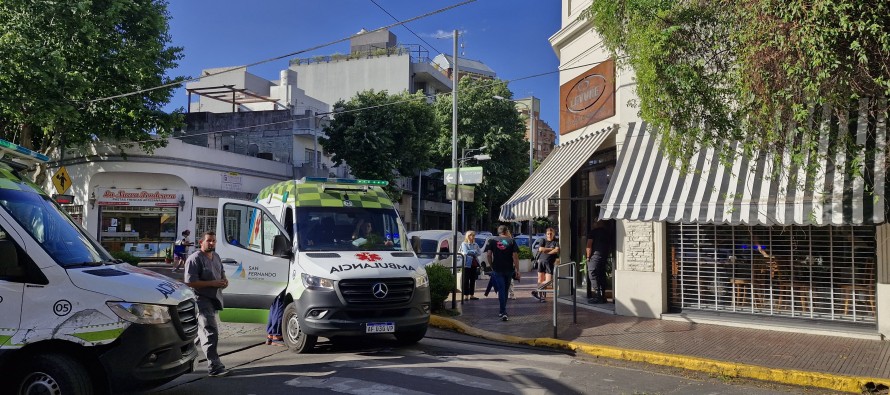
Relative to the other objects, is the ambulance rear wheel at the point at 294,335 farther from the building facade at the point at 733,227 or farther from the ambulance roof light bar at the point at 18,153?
the building facade at the point at 733,227

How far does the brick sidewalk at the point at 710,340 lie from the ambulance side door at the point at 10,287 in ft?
23.3

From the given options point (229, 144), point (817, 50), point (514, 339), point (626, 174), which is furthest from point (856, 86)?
point (229, 144)

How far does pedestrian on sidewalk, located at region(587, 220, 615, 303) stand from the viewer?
12.8 metres

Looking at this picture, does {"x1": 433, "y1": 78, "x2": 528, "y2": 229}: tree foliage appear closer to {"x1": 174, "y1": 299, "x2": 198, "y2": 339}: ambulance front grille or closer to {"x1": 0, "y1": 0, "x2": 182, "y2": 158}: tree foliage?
{"x1": 0, "y1": 0, "x2": 182, "y2": 158}: tree foliage

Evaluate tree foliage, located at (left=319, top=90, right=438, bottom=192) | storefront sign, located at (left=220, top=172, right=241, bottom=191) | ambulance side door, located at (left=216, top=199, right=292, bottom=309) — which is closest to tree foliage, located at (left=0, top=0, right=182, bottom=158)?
storefront sign, located at (left=220, top=172, right=241, bottom=191)

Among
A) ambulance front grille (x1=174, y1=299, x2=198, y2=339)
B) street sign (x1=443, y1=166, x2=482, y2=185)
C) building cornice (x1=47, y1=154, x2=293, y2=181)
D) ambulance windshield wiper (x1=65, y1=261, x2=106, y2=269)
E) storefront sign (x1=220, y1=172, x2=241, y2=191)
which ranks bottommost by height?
ambulance front grille (x1=174, y1=299, x2=198, y2=339)

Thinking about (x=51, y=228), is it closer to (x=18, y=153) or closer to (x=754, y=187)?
(x=18, y=153)

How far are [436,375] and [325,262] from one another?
89.3 inches

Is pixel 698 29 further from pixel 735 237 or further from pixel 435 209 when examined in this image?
pixel 435 209

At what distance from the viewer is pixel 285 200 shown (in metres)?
9.66

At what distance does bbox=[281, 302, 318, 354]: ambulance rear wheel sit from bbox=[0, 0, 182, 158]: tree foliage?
1288cm

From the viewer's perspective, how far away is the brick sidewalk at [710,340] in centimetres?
796

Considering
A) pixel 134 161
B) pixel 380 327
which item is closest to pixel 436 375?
pixel 380 327

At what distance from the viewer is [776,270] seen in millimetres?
10422
